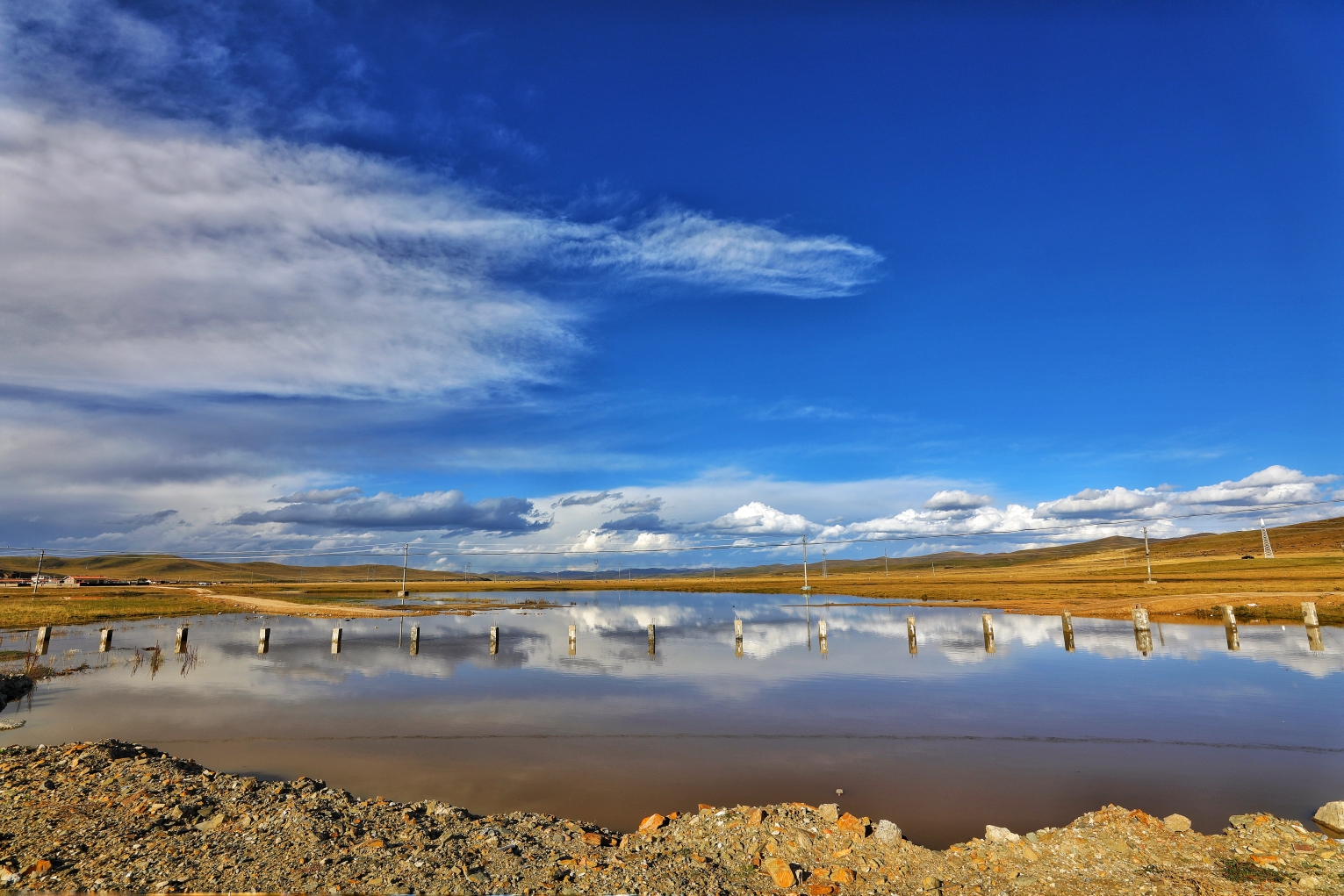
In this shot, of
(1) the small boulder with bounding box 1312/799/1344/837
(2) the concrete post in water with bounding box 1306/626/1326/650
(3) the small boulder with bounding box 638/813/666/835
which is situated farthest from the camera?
(2) the concrete post in water with bounding box 1306/626/1326/650

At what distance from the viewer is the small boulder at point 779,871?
9113 millimetres

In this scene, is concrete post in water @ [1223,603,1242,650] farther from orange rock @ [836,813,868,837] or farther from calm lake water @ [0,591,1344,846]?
orange rock @ [836,813,868,837]

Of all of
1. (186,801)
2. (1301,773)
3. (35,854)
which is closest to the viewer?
(35,854)

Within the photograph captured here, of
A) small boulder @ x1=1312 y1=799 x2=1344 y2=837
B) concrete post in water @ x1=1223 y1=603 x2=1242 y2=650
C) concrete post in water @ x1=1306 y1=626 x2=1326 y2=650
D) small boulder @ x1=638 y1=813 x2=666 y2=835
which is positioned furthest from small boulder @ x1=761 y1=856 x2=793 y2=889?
concrete post in water @ x1=1306 y1=626 x2=1326 y2=650

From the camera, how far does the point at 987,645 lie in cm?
3809

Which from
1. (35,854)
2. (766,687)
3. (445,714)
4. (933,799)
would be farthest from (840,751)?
(35,854)

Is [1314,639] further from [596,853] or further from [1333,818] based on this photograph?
[596,853]

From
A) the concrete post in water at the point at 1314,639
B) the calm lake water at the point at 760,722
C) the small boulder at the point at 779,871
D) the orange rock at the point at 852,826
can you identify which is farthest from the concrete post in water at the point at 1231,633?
the small boulder at the point at 779,871

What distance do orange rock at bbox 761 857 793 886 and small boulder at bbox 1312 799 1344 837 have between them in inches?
390

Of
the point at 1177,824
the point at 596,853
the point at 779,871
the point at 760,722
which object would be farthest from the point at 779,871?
the point at 760,722

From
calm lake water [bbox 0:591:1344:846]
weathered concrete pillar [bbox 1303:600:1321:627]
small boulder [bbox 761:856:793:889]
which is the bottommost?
calm lake water [bbox 0:591:1344:846]

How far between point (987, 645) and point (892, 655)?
19.7 feet

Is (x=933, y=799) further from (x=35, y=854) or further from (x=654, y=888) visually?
(x=35, y=854)

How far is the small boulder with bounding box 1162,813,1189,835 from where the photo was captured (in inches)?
408
